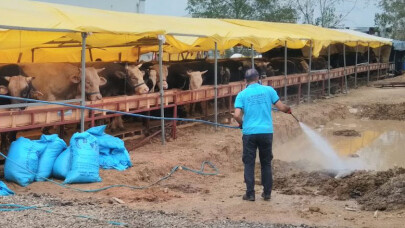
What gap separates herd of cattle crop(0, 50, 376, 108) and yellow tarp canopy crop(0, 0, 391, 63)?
52cm

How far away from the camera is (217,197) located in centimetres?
800

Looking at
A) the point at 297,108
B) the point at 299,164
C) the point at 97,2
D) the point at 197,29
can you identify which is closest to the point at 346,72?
the point at 297,108

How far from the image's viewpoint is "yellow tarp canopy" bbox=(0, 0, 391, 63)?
29.7ft

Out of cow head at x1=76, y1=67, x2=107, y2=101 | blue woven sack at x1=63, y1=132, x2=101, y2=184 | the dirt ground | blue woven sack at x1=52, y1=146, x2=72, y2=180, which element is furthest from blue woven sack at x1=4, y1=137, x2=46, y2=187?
cow head at x1=76, y1=67, x2=107, y2=101

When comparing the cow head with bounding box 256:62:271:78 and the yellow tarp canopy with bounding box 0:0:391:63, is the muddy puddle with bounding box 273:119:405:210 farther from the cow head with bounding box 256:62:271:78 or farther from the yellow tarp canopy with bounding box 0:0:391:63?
the yellow tarp canopy with bounding box 0:0:391:63

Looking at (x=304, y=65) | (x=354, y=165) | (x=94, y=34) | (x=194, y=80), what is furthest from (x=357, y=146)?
(x=304, y=65)

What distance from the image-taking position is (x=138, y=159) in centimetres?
1002

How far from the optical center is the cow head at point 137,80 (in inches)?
480

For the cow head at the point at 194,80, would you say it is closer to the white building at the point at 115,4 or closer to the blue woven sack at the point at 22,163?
the blue woven sack at the point at 22,163

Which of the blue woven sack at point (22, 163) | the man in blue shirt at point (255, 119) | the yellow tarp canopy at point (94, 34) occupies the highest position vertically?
the yellow tarp canopy at point (94, 34)

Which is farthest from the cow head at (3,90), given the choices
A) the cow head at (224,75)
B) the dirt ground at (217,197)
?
the cow head at (224,75)

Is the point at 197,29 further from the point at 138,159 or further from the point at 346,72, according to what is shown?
the point at 346,72

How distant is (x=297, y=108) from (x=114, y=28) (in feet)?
33.2

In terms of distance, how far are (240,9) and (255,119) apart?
35198 millimetres
